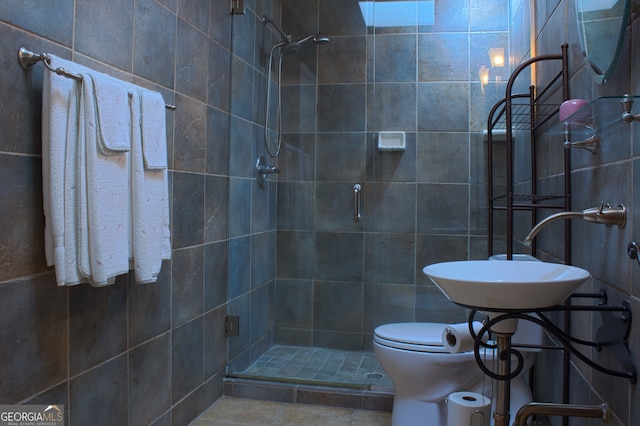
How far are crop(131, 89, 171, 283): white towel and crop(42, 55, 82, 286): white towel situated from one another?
23cm

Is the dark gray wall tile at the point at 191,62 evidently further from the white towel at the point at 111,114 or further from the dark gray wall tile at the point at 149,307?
the dark gray wall tile at the point at 149,307

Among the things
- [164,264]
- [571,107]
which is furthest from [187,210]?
[571,107]

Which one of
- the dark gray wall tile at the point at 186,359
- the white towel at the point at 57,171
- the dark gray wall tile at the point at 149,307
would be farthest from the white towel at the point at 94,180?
the dark gray wall tile at the point at 186,359

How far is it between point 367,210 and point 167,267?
133 cm

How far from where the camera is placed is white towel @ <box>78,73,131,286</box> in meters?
1.27

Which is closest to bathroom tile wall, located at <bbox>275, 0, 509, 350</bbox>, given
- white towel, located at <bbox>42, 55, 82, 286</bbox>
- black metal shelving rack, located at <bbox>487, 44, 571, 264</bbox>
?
black metal shelving rack, located at <bbox>487, 44, 571, 264</bbox>

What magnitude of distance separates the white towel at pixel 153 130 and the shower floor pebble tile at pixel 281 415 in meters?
1.25

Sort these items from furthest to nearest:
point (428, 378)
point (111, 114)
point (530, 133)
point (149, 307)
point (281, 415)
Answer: point (530, 133) → point (281, 415) → point (428, 378) → point (149, 307) → point (111, 114)

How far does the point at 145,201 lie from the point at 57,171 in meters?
0.31

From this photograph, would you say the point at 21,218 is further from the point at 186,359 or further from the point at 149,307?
the point at 186,359

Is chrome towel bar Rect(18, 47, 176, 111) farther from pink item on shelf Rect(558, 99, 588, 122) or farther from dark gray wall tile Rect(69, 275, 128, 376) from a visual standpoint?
pink item on shelf Rect(558, 99, 588, 122)

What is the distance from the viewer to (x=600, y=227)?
1.39 metres

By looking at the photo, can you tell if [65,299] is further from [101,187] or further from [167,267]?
[167,267]

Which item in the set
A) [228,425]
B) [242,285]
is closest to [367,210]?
[242,285]
